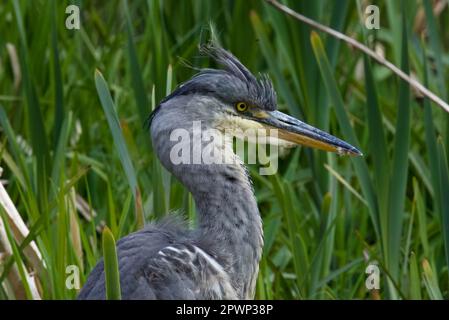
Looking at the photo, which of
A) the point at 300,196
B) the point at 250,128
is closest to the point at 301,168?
the point at 300,196

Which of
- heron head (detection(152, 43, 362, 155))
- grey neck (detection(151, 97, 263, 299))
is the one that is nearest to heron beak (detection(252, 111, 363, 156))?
heron head (detection(152, 43, 362, 155))

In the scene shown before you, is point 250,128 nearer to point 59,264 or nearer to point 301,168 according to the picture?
point 59,264

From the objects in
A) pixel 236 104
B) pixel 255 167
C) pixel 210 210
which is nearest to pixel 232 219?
pixel 210 210

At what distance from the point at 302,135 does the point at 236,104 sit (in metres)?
0.22

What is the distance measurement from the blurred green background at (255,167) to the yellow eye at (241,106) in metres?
0.27

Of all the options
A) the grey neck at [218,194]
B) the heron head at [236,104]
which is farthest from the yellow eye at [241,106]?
the grey neck at [218,194]

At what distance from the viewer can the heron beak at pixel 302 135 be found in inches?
136

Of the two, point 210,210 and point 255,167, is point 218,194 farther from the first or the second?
point 255,167

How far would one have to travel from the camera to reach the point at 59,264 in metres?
3.37

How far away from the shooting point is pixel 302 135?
345cm

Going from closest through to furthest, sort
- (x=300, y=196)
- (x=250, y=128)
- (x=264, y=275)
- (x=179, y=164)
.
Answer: (x=179, y=164) → (x=250, y=128) → (x=264, y=275) → (x=300, y=196)

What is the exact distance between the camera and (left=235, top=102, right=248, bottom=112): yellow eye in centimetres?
341

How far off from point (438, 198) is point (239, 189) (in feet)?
2.32

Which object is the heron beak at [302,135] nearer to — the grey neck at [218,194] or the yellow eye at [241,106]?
the yellow eye at [241,106]
